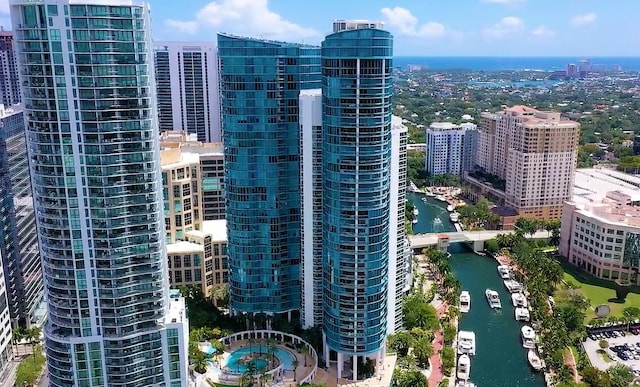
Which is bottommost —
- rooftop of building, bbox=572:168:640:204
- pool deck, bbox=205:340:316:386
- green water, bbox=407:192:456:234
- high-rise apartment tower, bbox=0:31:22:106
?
green water, bbox=407:192:456:234

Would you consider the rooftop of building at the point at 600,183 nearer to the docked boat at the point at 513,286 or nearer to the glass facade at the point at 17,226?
the docked boat at the point at 513,286

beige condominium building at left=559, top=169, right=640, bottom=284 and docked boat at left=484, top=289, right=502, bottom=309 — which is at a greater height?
beige condominium building at left=559, top=169, right=640, bottom=284

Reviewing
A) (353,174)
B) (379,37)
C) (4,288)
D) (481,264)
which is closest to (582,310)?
(481,264)

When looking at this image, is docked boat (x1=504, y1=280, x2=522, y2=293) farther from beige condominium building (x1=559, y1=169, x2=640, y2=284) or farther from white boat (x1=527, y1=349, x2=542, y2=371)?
white boat (x1=527, y1=349, x2=542, y2=371)

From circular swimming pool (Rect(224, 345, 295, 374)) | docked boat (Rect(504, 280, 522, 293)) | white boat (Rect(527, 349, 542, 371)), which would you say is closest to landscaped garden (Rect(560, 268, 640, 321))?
docked boat (Rect(504, 280, 522, 293))

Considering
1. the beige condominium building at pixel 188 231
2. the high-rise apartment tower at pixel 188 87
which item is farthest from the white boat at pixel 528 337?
the high-rise apartment tower at pixel 188 87
